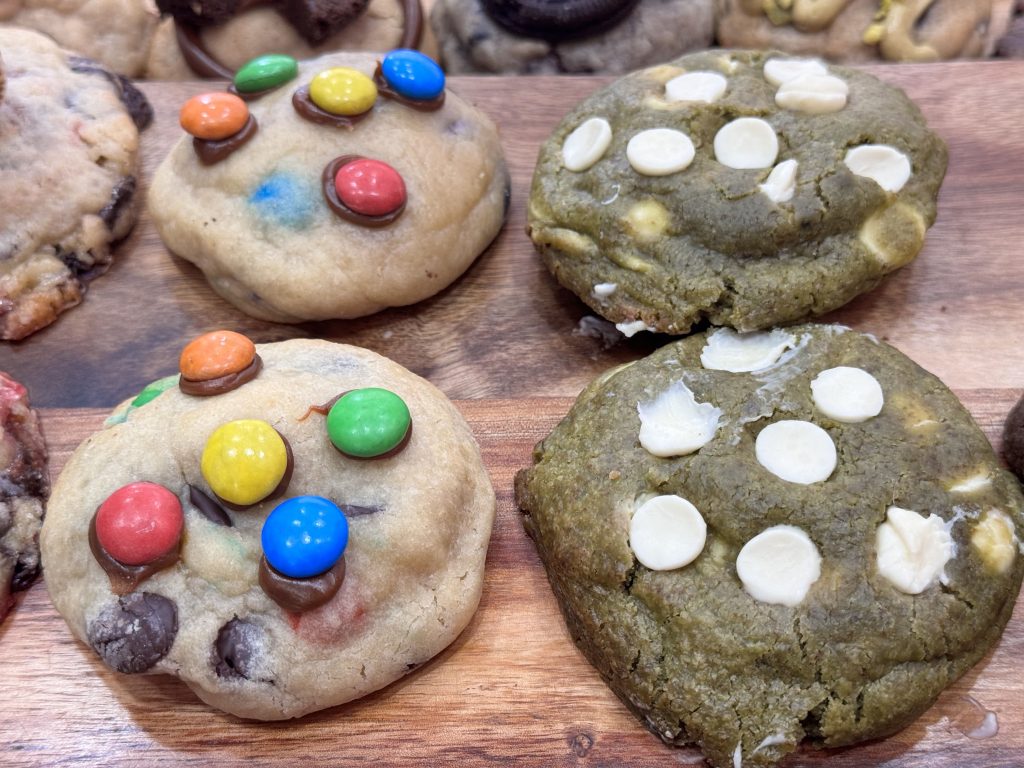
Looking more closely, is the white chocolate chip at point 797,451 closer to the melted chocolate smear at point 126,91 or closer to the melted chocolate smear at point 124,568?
the melted chocolate smear at point 124,568

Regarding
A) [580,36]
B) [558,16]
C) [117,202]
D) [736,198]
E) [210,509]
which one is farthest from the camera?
[580,36]

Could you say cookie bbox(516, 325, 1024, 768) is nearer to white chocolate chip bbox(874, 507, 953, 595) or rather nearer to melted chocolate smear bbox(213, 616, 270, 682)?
white chocolate chip bbox(874, 507, 953, 595)

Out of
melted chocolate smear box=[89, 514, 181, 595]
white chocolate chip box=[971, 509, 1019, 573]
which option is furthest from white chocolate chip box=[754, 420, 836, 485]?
melted chocolate smear box=[89, 514, 181, 595]

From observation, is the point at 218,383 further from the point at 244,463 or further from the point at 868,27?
the point at 868,27

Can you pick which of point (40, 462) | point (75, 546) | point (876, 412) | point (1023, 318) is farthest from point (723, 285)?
point (40, 462)

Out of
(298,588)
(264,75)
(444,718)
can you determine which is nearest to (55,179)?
(264,75)

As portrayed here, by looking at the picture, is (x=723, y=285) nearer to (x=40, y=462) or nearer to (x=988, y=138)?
(x=988, y=138)

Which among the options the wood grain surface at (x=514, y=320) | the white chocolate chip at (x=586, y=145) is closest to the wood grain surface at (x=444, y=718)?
the wood grain surface at (x=514, y=320)
